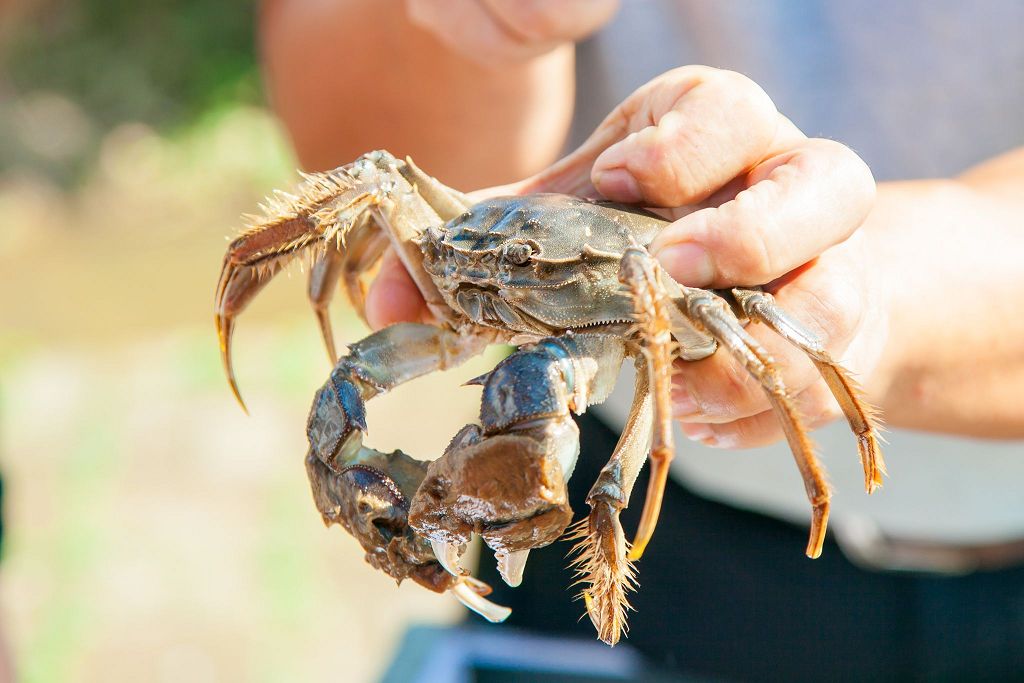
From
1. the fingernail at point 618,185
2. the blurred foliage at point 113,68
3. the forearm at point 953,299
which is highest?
the blurred foliage at point 113,68

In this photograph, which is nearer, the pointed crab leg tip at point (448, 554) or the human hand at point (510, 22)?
the pointed crab leg tip at point (448, 554)

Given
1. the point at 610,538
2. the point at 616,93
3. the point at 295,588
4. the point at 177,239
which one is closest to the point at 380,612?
the point at 295,588

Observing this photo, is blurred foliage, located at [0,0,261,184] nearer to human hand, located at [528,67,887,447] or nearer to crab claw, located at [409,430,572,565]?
human hand, located at [528,67,887,447]

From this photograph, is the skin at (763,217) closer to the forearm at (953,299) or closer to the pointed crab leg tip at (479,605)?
the forearm at (953,299)

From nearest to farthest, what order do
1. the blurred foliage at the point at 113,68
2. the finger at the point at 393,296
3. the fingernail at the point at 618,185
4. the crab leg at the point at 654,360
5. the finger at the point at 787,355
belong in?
the crab leg at the point at 654,360 < the finger at the point at 787,355 < the fingernail at the point at 618,185 < the finger at the point at 393,296 < the blurred foliage at the point at 113,68

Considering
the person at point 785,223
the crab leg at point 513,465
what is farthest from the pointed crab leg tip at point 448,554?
the person at point 785,223

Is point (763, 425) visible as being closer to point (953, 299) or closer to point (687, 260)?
point (687, 260)

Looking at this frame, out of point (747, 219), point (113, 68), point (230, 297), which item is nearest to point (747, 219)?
point (747, 219)
